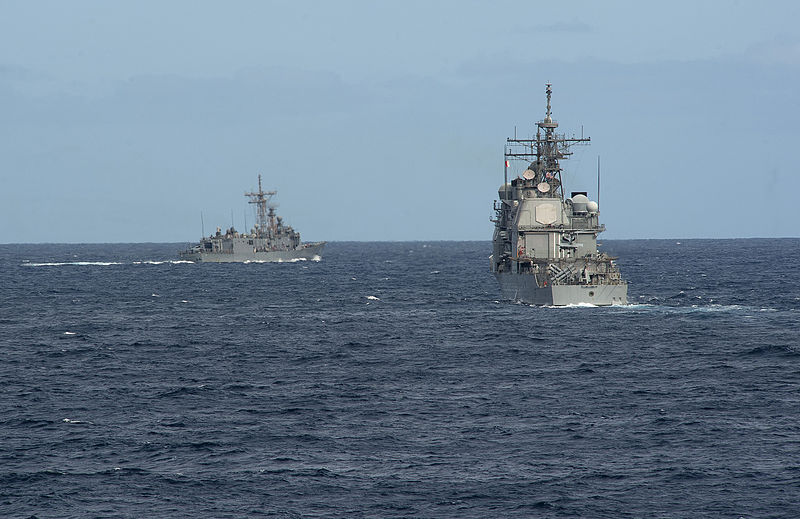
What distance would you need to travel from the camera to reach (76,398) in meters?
40.2

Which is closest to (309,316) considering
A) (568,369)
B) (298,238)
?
(568,369)

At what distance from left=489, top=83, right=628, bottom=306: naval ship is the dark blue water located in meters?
2.97

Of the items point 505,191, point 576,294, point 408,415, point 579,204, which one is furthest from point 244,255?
point 408,415

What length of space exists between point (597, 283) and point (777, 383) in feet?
106

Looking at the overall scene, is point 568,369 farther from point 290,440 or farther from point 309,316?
point 309,316

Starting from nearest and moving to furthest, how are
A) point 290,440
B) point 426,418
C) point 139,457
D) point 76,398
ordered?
point 139,457 < point 290,440 < point 426,418 < point 76,398

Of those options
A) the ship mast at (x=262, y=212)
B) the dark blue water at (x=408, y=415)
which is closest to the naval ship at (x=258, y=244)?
the ship mast at (x=262, y=212)

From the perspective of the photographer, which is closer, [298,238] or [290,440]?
[290,440]

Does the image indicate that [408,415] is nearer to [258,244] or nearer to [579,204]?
[579,204]

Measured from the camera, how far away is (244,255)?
181m

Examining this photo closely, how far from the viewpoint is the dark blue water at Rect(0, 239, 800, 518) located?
26.3m

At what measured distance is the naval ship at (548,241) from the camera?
2901 inches

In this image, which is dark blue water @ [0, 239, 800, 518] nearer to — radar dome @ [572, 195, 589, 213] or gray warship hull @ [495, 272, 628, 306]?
gray warship hull @ [495, 272, 628, 306]

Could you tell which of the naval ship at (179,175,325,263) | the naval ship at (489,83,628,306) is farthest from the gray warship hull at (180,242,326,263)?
the naval ship at (489,83,628,306)
